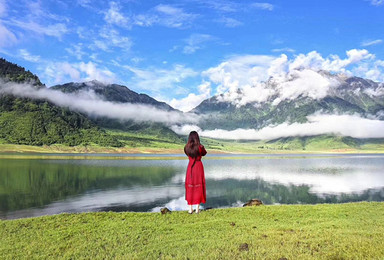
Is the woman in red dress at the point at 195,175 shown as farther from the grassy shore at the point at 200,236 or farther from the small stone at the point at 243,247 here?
the small stone at the point at 243,247

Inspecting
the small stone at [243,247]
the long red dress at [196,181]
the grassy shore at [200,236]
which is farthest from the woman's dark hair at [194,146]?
the small stone at [243,247]

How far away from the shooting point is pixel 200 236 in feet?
50.7

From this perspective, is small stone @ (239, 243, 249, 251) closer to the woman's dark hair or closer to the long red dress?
the long red dress

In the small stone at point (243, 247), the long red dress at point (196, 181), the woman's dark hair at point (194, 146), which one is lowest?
the small stone at point (243, 247)

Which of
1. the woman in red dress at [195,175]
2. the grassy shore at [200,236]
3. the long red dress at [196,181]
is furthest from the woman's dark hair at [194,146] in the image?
the grassy shore at [200,236]

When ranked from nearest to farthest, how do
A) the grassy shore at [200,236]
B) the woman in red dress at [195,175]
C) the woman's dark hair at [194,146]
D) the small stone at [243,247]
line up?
the grassy shore at [200,236], the small stone at [243,247], the woman's dark hair at [194,146], the woman in red dress at [195,175]

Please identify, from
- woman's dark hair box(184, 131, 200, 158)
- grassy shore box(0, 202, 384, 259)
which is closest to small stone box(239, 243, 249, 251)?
grassy shore box(0, 202, 384, 259)

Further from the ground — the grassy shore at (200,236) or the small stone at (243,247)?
the small stone at (243,247)

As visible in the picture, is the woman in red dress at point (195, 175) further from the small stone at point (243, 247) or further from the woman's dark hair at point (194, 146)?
the small stone at point (243, 247)

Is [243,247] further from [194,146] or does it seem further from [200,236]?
[194,146]

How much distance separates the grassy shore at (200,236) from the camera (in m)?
12.8

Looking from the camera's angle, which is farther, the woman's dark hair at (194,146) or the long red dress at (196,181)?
the long red dress at (196,181)

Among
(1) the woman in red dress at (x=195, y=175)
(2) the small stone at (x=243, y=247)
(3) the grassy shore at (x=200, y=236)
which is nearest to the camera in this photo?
(3) the grassy shore at (x=200, y=236)

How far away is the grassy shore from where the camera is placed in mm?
12750
